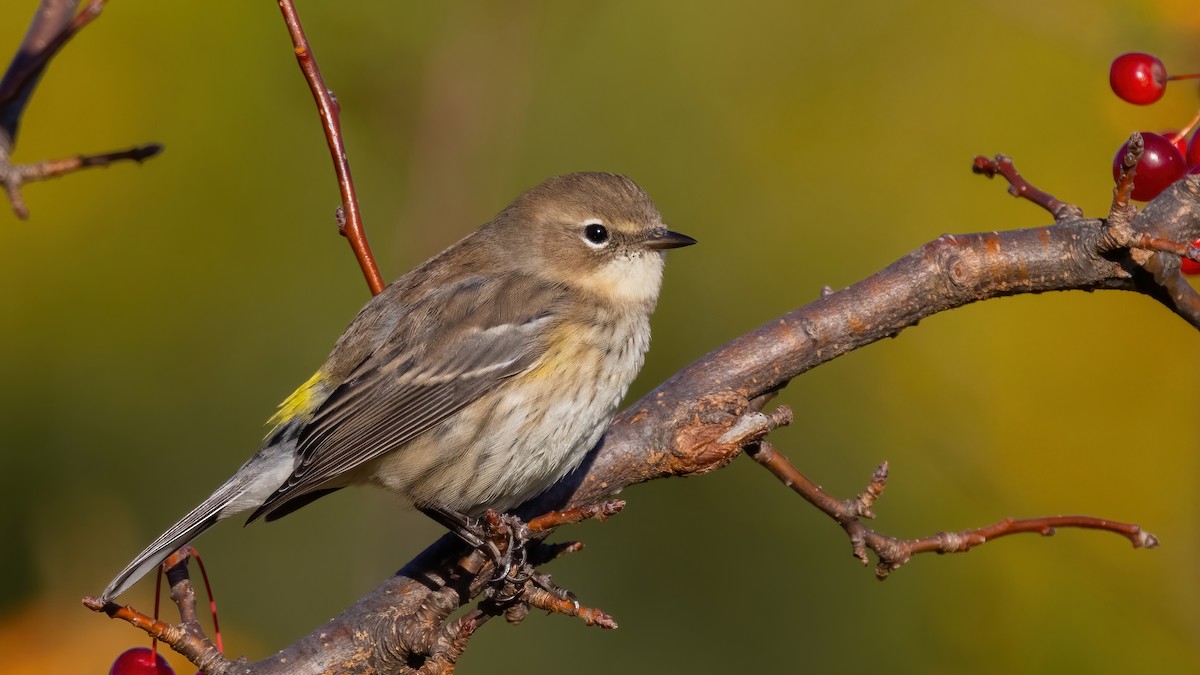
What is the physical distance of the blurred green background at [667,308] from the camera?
4805 millimetres

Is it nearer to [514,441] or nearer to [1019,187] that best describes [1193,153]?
[1019,187]

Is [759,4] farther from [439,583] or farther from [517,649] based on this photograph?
[439,583]

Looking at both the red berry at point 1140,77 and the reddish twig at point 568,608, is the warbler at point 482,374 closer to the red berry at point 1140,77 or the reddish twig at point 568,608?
the reddish twig at point 568,608

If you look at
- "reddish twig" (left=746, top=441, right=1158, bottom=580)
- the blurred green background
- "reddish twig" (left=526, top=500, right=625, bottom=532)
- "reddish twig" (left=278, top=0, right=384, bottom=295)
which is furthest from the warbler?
the blurred green background

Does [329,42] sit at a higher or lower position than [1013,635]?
higher

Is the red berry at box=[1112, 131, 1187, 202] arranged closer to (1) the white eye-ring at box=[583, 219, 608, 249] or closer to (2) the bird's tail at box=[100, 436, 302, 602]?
(1) the white eye-ring at box=[583, 219, 608, 249]

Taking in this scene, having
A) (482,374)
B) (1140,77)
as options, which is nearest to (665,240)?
(482,374)

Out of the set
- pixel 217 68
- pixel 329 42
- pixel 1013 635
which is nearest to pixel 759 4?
pixel 329 42

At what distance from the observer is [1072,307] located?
206 inches

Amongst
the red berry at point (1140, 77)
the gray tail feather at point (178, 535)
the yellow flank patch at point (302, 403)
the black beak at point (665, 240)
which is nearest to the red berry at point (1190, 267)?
the red berry at point (1140, 77)

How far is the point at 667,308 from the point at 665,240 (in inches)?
66.6

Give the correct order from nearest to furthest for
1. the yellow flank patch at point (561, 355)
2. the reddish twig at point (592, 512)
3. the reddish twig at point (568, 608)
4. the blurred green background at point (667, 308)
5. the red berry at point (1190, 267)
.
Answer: the reddish twig at point (592, 512), the reddish twig at point (568, 608), the red berry at point (1190, 267), the yellow flank patch at point (561, 355), the blurred green background at point (667, 308)

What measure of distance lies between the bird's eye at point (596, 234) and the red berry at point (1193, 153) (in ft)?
6.14

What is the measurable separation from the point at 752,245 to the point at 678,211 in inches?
16.6
